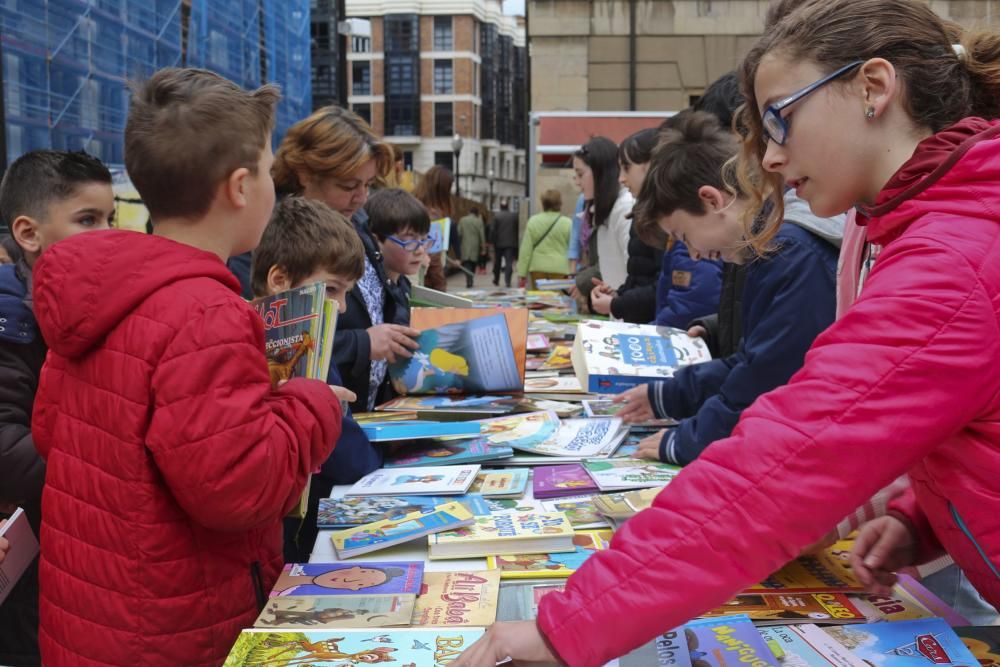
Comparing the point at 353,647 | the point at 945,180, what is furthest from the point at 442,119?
the point at 945,180

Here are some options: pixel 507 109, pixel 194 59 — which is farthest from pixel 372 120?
pixel 194 59

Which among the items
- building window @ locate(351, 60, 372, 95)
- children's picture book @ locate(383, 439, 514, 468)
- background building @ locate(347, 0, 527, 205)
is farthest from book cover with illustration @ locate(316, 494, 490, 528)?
building window @ locate(351, 60, 372, 95)

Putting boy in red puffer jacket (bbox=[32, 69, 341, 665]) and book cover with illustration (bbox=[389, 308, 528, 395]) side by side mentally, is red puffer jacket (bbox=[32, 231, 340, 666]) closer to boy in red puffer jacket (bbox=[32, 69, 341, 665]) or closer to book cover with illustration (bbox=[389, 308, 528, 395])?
boy in red puffer jacket (bbox=[32, 69, 341, 665])

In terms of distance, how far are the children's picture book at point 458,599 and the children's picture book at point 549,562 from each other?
5 cm

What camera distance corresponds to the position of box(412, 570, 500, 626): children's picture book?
1.42 metres

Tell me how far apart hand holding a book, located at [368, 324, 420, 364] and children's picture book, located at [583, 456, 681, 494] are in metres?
0.93

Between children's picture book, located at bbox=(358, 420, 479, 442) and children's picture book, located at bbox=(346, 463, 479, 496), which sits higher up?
children's picture book, located at bbox=(358, 420, 479, 442)

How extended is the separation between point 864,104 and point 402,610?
956 mm

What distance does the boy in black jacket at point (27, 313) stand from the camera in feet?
6.54

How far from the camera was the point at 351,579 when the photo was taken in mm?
1585

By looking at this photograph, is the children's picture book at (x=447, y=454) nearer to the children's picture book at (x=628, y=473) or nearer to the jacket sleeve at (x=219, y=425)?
the children's picture book at (x=628, y=473)

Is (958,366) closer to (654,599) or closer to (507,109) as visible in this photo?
(654,599)

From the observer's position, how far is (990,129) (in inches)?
40.7

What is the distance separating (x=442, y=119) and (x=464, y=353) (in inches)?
2323
